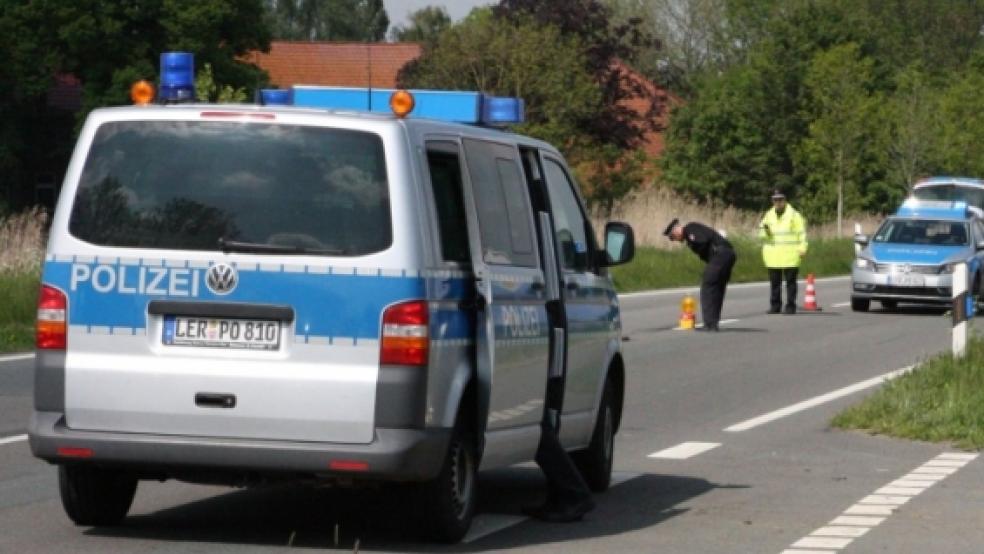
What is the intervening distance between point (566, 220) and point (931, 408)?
4.96 m

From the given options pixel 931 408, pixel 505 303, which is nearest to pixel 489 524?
pixel 505 303

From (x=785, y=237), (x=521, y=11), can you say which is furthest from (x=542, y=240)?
(x=521, y=11)

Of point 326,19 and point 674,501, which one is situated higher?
point 326,19

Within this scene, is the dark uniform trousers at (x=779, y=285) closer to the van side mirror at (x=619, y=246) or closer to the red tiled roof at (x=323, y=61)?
the van side mirror at (x=619, y=246)

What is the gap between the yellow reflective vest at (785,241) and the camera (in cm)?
3059

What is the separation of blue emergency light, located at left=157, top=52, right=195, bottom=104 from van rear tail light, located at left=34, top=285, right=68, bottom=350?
1113mm

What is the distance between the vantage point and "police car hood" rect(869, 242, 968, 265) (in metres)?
32.1

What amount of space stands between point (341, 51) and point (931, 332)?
75.0 metres

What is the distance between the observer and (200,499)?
1104cm

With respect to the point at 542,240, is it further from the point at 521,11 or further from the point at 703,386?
the point at 521,11

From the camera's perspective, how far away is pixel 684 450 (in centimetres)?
1403

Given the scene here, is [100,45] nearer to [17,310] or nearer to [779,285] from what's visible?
[779,285]

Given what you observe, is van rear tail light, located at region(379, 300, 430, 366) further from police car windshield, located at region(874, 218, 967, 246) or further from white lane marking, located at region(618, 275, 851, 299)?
white lane marking, located at region(618, 275, 851, 299)

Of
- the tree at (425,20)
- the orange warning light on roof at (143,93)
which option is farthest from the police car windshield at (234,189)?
the tree at (425,20)
